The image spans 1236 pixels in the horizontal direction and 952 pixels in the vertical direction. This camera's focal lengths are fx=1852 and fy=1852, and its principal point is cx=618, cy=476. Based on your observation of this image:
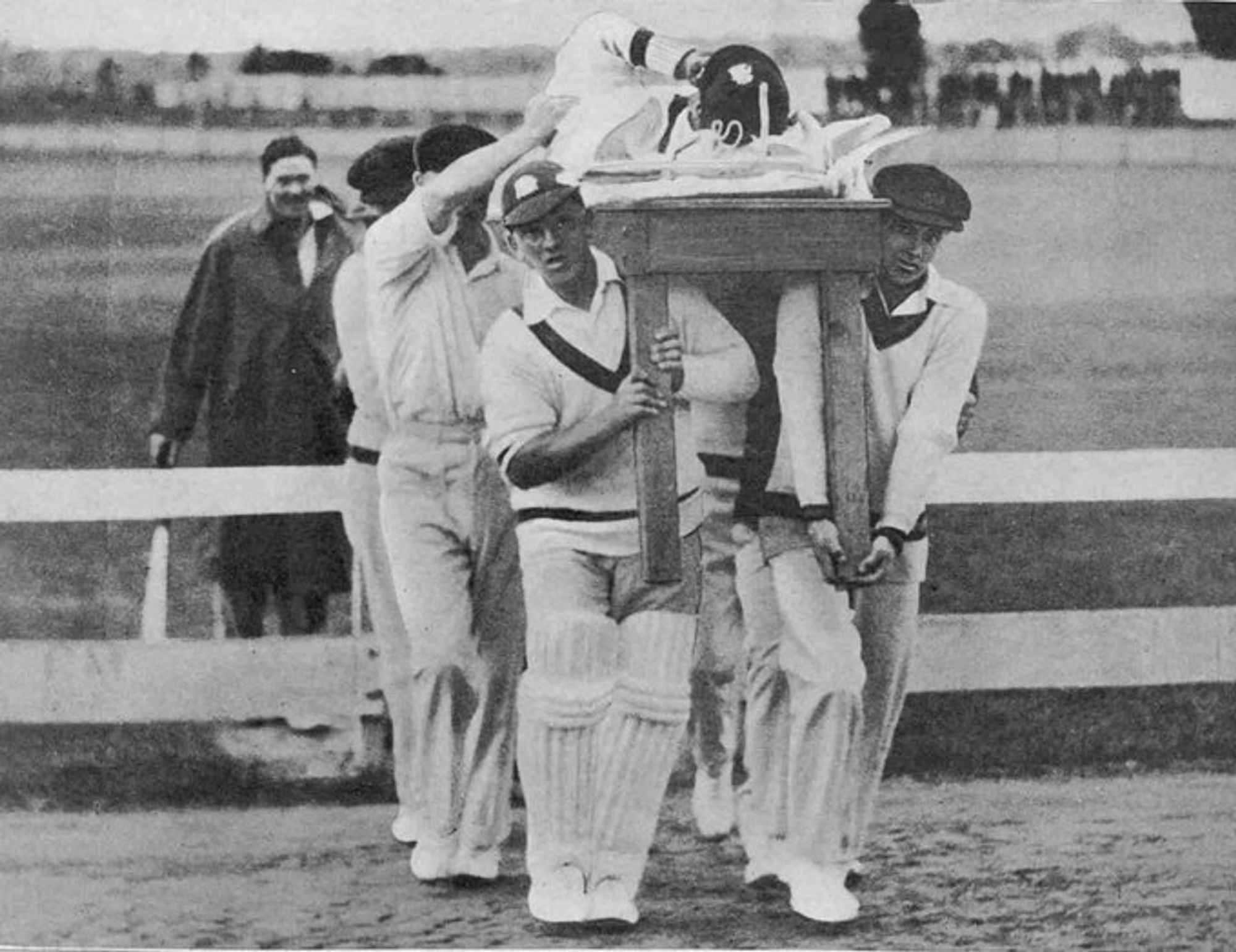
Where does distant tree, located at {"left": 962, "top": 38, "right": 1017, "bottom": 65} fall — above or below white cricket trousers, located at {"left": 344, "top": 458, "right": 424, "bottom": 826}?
above

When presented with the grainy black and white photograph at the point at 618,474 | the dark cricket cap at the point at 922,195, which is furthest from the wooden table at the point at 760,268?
the dark cricket cap at the point at 922,195

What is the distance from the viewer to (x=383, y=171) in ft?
16.4

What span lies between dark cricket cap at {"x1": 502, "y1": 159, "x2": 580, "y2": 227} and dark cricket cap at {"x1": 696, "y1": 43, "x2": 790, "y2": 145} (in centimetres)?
43

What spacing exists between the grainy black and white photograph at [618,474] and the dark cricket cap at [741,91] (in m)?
0.01

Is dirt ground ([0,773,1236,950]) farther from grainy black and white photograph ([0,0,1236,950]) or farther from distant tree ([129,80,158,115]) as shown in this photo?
distant tree ([129,80,158,115])

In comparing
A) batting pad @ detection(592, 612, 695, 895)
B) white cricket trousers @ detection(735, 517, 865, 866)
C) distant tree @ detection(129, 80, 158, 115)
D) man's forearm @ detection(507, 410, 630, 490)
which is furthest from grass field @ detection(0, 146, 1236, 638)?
man's forearm @ detection(507, 410, 630, 490)

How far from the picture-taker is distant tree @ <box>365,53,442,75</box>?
16.7 feet

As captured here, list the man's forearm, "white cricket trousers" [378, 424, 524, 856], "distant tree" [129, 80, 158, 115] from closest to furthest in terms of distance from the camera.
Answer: the man's forearm, "white cricket trousers" [378, 424, 524, 856], "distant tree" [129, 80, 158, 115]

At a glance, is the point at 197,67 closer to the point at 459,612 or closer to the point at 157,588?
the point at 157,588

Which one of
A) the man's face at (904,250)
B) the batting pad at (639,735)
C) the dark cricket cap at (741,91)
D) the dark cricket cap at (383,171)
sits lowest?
the batting pad at (639,735)

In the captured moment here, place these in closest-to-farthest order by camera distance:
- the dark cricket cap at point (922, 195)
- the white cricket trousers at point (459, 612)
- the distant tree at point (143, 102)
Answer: the white cricket trousers at point (459, 612) → the dark cricket cap at point (922, 195) → the distant tree at point (143, 102)

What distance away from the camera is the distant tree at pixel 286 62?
5.07m

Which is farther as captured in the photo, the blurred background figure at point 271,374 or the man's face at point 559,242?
the blurred background figure at point 271,374

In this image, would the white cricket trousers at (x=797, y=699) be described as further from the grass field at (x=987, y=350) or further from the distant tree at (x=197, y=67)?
the distant tree at (x=197, y=67)
